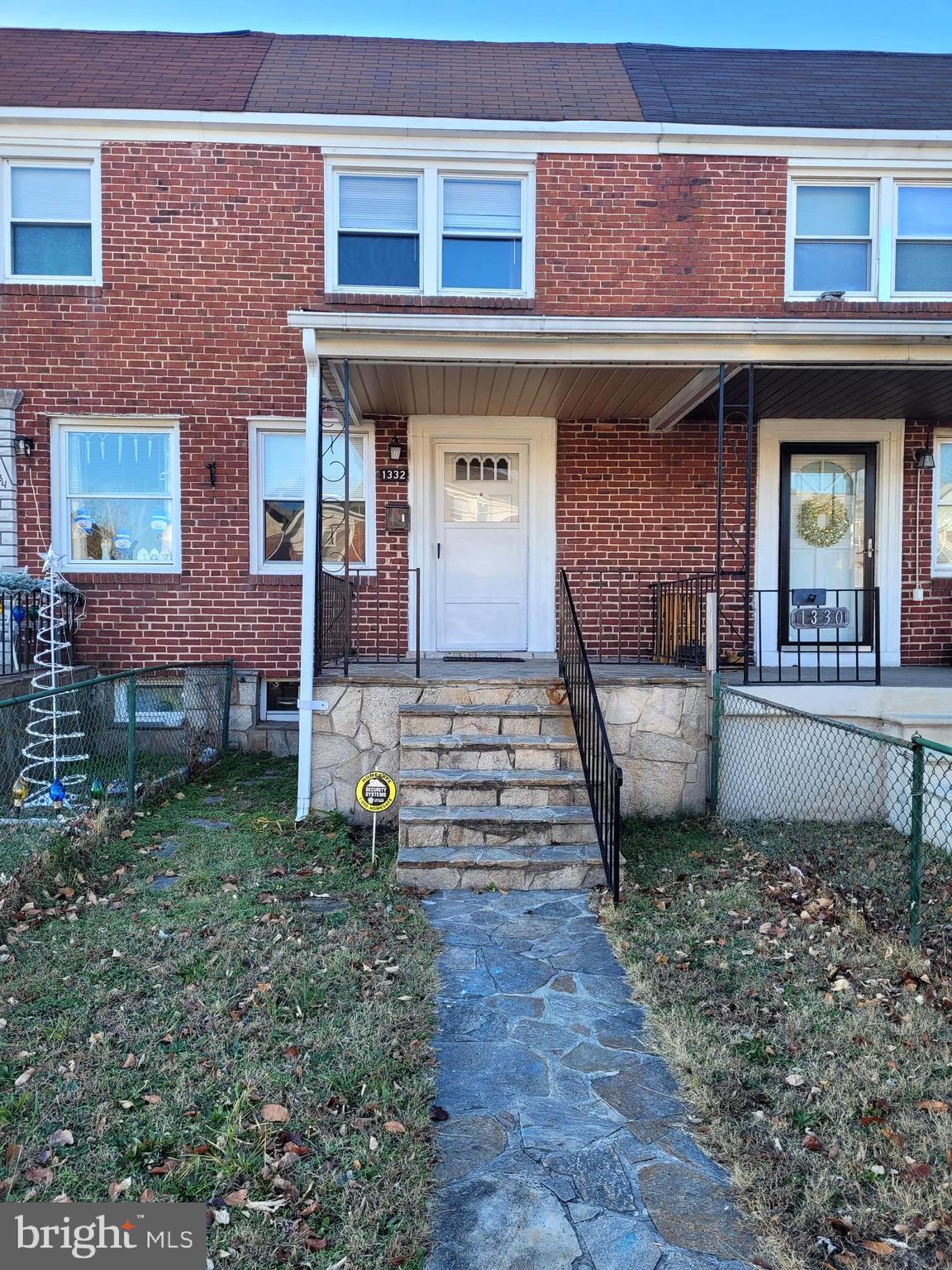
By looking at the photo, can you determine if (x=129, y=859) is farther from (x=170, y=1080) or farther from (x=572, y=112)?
(x=572, y=112)

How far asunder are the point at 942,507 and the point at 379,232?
6.25 metres

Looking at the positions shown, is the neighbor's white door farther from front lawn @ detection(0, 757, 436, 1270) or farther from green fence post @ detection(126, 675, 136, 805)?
front lawn @ detection(0, 757, 436, 1270)

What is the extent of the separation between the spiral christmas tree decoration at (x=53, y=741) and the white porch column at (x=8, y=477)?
3.31 feet

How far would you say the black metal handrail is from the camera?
13.5 ft

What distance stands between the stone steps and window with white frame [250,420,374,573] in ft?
9.35

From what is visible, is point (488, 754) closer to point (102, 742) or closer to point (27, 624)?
point (102, 742)

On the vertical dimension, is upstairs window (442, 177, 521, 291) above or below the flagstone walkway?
above

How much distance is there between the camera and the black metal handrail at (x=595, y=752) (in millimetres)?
4109

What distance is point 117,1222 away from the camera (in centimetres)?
200

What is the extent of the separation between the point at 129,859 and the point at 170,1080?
2.31 meters

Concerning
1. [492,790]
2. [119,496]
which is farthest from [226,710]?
[492,790]

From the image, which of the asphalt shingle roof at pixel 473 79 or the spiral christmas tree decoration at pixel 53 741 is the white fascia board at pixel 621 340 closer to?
the spiral christmas tree decoration at pixel 53 741

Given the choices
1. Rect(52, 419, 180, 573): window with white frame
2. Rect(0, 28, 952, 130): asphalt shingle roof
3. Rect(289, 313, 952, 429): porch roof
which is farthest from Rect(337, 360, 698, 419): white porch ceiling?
Rect(0, 28, 952, 130): asphalt shingle roof

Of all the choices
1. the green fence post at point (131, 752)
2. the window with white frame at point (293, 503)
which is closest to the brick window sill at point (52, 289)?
the window with white frame at point (293, 503)
